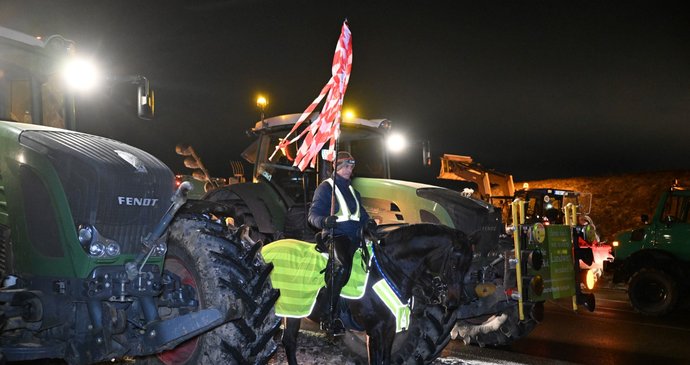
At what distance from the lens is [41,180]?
4707 mm

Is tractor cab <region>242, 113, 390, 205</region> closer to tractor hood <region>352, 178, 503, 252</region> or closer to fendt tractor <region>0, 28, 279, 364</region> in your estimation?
tractor hood <region>352, 178, 503, 252</region>

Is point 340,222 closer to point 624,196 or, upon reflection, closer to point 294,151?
point 294,151

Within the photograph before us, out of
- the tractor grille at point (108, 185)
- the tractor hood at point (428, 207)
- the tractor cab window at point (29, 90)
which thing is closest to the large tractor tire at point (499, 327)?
the tractor hood at point (428, 207)

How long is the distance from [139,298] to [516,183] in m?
30.8

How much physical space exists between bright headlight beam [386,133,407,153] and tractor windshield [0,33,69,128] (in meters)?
5.29

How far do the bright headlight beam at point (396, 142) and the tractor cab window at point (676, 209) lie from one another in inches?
263

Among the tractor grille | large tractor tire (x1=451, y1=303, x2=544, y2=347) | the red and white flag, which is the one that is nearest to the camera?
the tractor grille

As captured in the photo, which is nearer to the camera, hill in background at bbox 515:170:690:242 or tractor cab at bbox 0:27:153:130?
tractor cab at bbox 0:27:153:130

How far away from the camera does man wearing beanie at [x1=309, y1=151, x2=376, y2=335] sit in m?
6.52

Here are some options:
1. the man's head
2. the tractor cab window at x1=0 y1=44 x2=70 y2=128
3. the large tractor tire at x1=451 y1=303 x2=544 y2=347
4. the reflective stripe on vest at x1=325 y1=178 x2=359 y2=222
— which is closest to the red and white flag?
the man's head

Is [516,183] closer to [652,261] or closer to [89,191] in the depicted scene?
[652,261]

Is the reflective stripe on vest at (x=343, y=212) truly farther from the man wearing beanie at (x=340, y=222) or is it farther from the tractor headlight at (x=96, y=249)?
the tractor headlight at (x=96, y=249)

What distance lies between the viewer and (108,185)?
4.72 meters

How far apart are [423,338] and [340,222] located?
6.01ft
